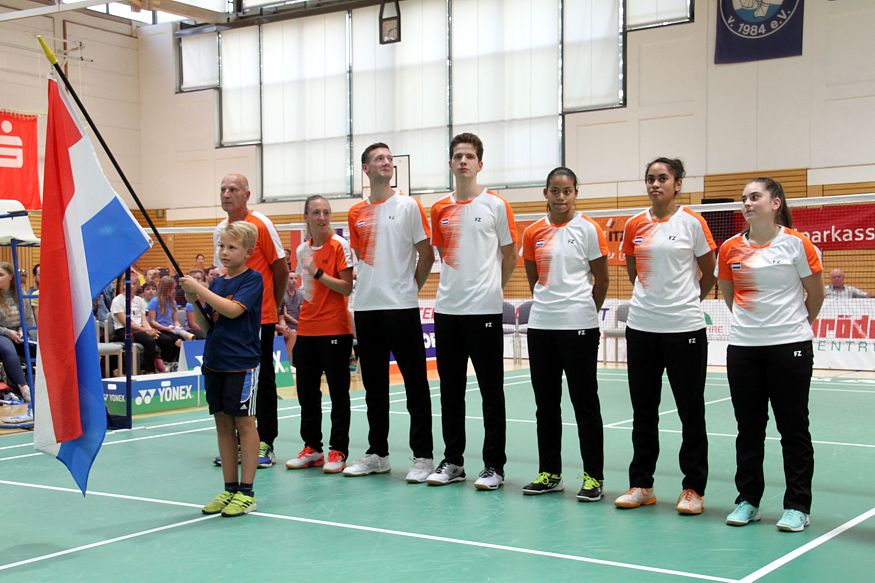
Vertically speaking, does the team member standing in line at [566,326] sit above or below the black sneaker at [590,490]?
above

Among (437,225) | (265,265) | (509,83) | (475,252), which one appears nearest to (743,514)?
(475,252)

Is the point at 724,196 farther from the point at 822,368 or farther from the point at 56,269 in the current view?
the point at 56,269

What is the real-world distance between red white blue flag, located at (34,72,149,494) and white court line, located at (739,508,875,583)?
10.8 feet

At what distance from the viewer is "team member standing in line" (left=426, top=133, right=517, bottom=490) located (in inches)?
247

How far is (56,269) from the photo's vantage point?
17.6ft

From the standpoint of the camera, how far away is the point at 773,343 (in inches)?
201

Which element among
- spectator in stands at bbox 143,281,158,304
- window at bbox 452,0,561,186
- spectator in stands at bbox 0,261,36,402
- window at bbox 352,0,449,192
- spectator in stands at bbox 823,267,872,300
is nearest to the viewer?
spectator in stands at bbox 0,261,36,402

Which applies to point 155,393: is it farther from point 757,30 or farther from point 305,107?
point 305,107

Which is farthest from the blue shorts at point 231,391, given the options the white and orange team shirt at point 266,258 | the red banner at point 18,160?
the red banner at point 18,160

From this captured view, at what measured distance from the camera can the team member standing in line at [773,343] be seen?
5098 mm

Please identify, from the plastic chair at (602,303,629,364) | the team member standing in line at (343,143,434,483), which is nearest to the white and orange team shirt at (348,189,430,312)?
the team member standing in line at (343,143,434,483)

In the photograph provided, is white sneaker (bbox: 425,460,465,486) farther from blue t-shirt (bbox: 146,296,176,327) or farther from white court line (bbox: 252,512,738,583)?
blue t-shirt (bbox: 146,296,176,327)

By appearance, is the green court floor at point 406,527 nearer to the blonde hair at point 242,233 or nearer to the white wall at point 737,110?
the blonde hair at point 242,233

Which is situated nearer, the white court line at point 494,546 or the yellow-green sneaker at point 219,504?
the white court line at point 494,546
